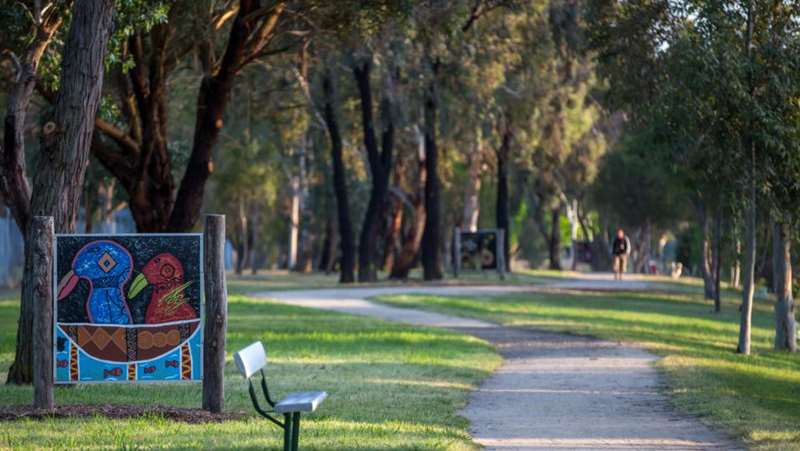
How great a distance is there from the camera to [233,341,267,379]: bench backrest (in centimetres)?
1063

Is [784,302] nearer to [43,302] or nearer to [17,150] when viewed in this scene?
[17,150]

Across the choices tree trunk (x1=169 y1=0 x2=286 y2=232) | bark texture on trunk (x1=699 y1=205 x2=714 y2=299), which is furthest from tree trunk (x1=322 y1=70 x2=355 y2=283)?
tree trunk (x1=169 y1=0 x2=286 y2=232)

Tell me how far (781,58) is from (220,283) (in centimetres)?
1144

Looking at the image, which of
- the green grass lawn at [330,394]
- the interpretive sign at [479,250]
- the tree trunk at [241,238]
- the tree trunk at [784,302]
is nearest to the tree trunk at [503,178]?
the interpretive sign at [479,250]

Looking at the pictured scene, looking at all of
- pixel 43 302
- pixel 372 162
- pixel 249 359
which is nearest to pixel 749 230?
pixel 43 302

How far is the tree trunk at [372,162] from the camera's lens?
146 feet

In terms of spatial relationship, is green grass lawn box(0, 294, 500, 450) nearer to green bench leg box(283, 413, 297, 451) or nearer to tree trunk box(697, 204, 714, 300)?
green bench leg box(283, 413, 297, 451)

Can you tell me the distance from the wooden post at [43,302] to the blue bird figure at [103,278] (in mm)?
231

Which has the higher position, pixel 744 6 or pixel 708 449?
pixel 744 6

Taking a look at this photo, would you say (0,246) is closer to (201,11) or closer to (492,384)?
(201,11)

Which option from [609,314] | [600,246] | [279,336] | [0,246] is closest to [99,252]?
[279,336]

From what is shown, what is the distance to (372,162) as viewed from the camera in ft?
149

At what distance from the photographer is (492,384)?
18.0m

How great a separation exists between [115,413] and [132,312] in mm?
937
